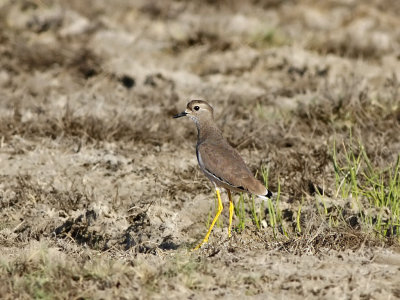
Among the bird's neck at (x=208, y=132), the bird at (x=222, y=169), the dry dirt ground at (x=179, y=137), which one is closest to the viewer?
the dry dirt ground at (x=179, y=137)

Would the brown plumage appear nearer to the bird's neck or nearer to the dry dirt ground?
the bird's neck

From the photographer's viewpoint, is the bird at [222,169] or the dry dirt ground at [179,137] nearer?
the dry dirt ground at [179,137]

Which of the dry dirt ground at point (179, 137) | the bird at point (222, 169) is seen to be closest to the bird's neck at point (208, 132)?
the bird at point (222, 169)

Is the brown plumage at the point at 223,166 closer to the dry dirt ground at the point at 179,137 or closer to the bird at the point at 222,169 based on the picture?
the bird at the point at 222,169

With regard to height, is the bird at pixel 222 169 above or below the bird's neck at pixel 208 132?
below

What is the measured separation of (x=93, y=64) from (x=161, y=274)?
5816 mm

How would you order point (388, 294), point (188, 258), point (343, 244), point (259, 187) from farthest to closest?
point (259, 187)
point (343, 244)
point (188, 258)
point (388, 294)

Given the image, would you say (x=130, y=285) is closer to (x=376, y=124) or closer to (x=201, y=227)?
(x=201, y=227)

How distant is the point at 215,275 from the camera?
405 centimetres

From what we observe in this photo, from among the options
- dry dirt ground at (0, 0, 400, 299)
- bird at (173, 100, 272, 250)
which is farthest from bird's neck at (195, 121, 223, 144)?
dry dirt ground at (0, 0, 400, 299)

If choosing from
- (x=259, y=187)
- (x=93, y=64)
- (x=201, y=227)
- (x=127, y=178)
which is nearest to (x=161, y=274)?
(x=259, y=187)

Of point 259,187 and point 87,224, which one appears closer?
point 259,187

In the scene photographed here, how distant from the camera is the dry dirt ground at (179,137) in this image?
4.05 metres

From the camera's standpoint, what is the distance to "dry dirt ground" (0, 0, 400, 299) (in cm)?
405
